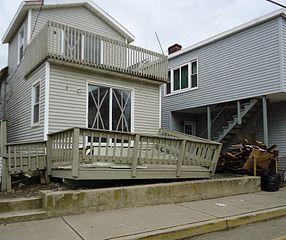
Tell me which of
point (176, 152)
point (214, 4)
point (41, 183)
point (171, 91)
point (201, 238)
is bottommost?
point (201, 238)

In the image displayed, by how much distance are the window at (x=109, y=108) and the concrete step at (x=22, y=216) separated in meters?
5.34

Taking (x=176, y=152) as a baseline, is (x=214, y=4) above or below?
above

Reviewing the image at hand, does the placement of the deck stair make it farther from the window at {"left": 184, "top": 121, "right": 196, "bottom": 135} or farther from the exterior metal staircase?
the window at {"left": 184, "top": 121, "right": 196, "bottom": 135}

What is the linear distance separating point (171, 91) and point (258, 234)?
1273 centimetres

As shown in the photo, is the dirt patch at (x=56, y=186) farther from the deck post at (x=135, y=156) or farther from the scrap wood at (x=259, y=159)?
the scrap wood at (x=259, y=159)

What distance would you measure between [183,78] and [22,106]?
8.81m

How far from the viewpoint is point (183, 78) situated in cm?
1697

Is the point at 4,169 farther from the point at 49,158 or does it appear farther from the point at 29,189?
the point at 49,158

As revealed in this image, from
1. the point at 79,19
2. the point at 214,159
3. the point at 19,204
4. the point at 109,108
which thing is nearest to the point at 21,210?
the point at 19,204

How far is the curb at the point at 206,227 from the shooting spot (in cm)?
499

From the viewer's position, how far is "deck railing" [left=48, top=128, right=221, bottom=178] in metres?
6.85

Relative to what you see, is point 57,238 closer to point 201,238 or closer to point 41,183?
point 201,238

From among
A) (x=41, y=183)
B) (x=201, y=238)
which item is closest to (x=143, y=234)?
(x=201, y=238)

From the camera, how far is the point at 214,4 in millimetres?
11070
